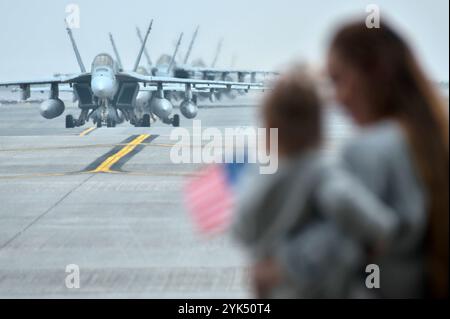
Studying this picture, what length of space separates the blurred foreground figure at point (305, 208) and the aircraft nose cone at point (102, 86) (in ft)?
167

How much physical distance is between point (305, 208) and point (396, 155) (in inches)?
11.9

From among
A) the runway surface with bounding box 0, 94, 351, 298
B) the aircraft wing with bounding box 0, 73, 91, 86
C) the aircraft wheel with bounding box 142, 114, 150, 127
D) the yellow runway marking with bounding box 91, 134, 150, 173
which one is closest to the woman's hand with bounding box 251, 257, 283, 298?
the runway surface with bounding box 0, 94, 351, 298

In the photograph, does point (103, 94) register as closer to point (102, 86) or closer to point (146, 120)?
point (102, 86)

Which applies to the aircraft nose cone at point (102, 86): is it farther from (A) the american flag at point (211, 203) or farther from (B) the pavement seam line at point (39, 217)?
(A) the american flag at point (211, 203)

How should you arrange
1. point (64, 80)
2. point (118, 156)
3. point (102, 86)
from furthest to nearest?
point (64, 80) < point (102, 86) < point (118, 156)

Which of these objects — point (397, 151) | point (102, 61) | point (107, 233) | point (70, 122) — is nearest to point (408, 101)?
point (397, 151)

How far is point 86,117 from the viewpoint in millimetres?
60531

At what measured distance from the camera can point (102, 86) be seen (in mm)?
53438

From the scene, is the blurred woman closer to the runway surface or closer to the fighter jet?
the runway surface

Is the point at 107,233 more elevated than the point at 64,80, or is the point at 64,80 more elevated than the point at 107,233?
the point at 64,80

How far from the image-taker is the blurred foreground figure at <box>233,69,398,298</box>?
2881 mm
